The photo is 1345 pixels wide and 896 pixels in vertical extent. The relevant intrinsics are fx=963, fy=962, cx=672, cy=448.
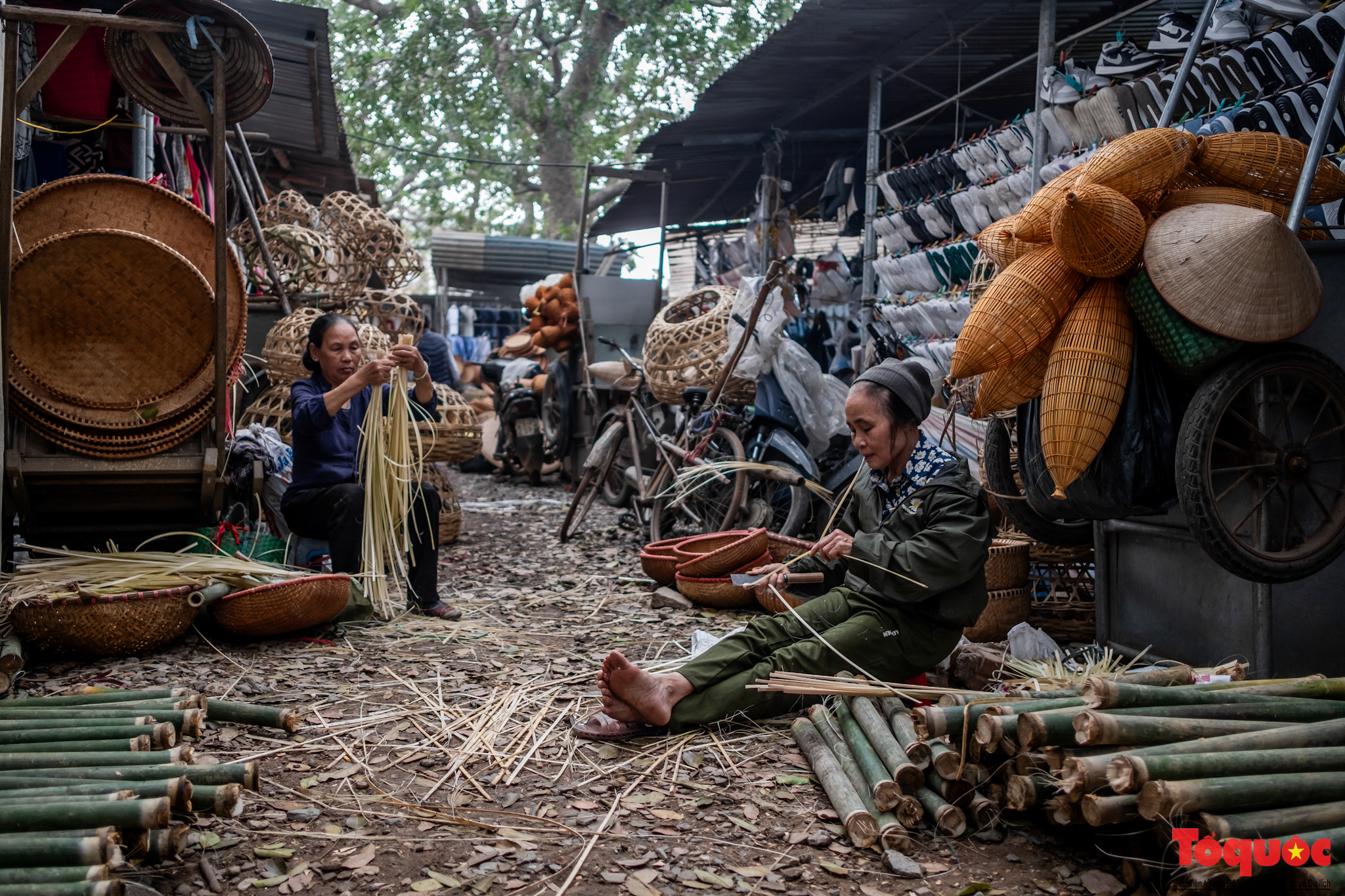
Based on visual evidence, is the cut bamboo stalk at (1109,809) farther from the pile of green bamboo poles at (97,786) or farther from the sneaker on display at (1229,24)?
the sneaker on display at (1229,24)

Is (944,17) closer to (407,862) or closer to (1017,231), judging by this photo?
(1017,231)

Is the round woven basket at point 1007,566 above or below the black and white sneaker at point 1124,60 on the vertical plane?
below

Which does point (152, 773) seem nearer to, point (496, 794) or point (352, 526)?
point (496, 794)

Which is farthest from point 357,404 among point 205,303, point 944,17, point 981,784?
point 944,17

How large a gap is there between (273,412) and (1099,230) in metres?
4.79

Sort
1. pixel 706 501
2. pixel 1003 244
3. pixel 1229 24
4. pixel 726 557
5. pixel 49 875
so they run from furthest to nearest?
pixel 706 501
pixel 726 557
pixel 1229 24
pixel 1003 244
pixel 49 875

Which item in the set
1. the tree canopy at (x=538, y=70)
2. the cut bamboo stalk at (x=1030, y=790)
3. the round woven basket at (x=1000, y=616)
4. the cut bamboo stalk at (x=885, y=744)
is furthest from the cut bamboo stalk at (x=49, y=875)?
the tree canopy at (x=538, y=70)

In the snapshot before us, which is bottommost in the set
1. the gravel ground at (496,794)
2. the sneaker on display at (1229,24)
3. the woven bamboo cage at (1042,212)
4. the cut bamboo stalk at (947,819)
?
the gravel ground at (496,794)

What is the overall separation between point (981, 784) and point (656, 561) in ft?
8.96

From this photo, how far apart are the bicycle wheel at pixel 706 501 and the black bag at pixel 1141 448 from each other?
8.22 feet

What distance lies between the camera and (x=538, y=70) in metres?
16.5

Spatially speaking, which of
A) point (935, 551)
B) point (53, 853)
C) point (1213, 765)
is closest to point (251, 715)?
point (53, 853)

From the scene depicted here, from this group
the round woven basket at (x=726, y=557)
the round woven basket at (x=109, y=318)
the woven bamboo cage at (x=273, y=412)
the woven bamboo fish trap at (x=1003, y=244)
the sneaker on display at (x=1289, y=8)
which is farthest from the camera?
the woven bamboo cage at (x=273, y=412)

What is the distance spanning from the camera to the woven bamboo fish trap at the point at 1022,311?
9.64 feet
